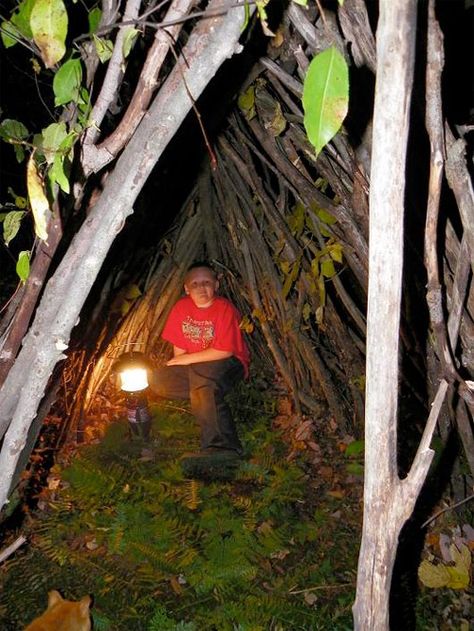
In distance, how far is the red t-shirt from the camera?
12.4 ft

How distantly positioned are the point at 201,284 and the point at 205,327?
42 cm

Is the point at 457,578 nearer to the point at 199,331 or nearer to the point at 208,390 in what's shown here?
the point at 208,390

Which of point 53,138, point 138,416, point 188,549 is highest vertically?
point 53,138

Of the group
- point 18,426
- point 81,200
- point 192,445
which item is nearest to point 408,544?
point 192,445

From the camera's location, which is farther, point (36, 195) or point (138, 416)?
point (138, 416)

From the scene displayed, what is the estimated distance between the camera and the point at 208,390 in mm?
3682

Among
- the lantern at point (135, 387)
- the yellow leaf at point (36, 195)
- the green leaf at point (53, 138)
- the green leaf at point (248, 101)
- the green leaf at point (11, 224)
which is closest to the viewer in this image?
the yellow leaf at point (36, 195)

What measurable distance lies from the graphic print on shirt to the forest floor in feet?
2.87

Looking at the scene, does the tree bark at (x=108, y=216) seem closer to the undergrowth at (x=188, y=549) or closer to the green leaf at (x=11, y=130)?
the green leaf at (x=11, y=130)

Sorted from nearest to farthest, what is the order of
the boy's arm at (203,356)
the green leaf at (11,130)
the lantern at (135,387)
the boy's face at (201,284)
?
the green leaf at (11,130) < the lantern at (135,387) < the boy's face at (201,284) < the boy's arm at (203,356)

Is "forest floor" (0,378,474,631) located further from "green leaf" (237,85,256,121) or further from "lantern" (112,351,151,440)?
"green leaf" (237,85,256,121)

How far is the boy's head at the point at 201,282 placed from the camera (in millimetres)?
3615

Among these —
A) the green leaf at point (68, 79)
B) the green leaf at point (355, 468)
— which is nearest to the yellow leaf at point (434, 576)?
the green leaf at point (355, 468)

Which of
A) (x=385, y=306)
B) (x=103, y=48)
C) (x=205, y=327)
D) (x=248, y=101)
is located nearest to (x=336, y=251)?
(x=248, y=101)
